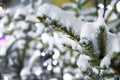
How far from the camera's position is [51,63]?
3.26 metres

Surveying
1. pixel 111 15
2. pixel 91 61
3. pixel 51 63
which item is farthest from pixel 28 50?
pixel 91 61

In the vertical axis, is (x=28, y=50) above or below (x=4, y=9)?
below

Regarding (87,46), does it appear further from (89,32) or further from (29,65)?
(29,65)

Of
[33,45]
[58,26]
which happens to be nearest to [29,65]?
[33,45]

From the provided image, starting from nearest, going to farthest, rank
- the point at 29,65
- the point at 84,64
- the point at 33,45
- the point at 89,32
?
the point at 89,32
the point at 84,64
the point at 29,65
the point at 33,45

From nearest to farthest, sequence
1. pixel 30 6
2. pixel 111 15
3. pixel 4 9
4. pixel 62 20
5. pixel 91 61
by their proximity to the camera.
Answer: pixel 62 20
pixel 91 61
pixel 111 15
pixel 30 6
pixel 4 9

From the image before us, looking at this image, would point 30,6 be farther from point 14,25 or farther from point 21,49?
point 21,49

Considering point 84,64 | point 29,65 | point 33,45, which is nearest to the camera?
point 84,64

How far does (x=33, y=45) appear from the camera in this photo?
11.7 ft

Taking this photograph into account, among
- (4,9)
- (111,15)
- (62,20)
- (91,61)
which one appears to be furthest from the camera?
(4,9)

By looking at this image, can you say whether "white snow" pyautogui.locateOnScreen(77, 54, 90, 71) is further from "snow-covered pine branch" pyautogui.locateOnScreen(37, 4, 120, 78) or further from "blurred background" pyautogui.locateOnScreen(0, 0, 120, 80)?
"blurred background" pyautogui.locateOnScreen(0, 0, 120, 80)

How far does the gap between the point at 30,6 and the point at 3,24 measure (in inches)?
15.5

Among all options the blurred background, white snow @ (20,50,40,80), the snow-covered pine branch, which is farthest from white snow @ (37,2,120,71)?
white snow @ (20,50,40,80)

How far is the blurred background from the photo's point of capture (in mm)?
3186
